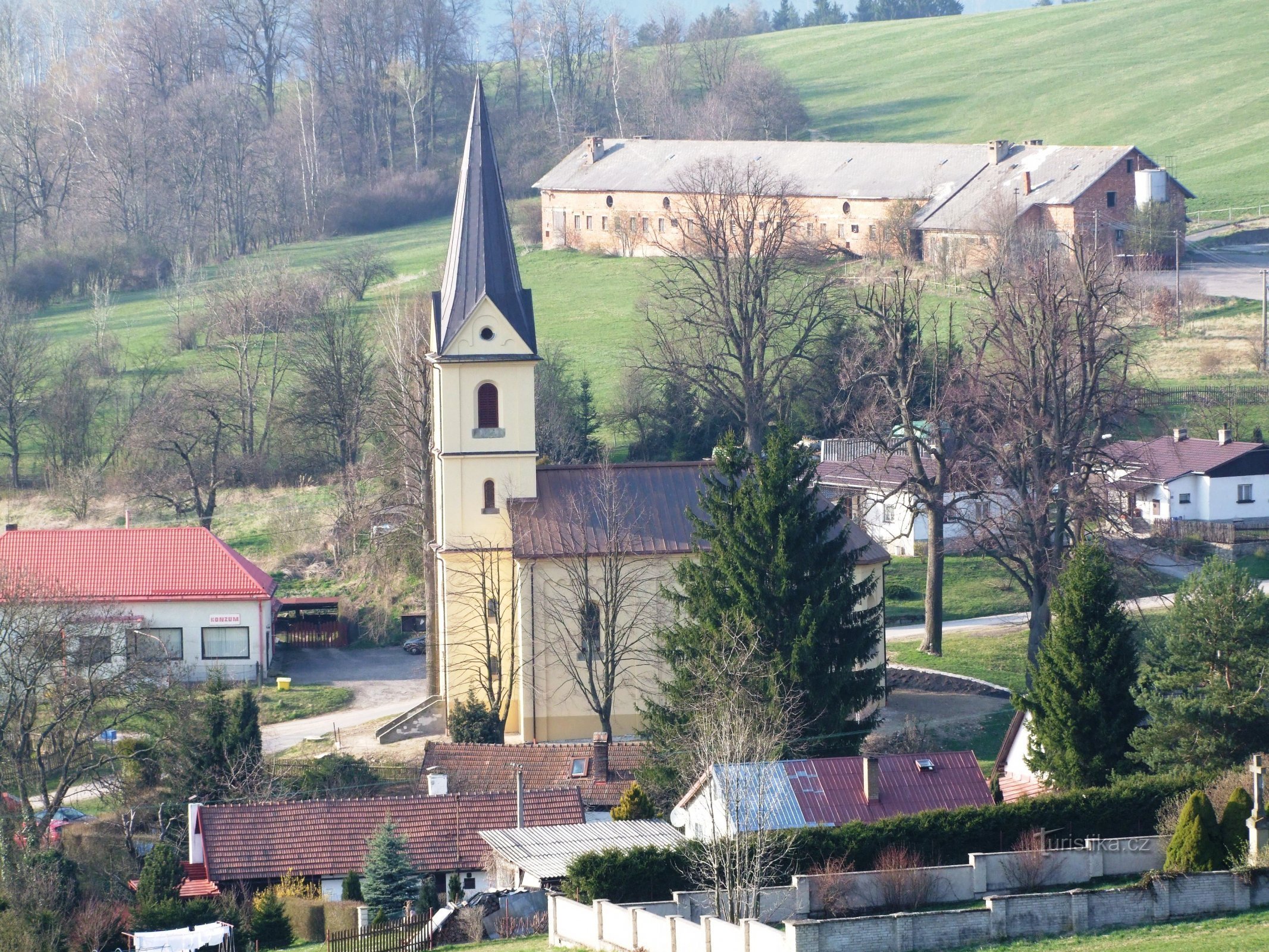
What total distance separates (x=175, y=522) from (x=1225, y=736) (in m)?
37.7

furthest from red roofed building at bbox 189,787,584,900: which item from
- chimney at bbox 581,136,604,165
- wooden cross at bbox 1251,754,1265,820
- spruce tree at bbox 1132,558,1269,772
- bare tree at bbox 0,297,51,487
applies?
chimney at bbox 581,136,604,165

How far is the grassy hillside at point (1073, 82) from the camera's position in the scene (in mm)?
106812

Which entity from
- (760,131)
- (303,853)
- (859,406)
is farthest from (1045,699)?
(760,131)

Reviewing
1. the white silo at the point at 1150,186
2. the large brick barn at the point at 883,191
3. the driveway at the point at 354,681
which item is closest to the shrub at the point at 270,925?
the driveway at the point at 354,681

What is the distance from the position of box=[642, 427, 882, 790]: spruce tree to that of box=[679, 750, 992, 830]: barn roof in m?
3.65

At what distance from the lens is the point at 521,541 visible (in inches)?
1750

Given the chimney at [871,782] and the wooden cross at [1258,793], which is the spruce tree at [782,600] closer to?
the chimney at [871,782]

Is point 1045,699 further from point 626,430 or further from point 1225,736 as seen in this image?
point 626,430

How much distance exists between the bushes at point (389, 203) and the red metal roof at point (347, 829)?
7551 centimetres

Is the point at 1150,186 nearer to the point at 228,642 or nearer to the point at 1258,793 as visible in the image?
the point at 228,642

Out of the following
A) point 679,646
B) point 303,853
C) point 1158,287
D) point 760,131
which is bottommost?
point 303,853

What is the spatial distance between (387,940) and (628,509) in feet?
49.6

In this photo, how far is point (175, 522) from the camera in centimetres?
6391

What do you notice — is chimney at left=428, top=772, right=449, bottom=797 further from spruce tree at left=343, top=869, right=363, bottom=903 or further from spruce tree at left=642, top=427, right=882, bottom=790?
spruce tree at left=642, top=427, right=882, bottom=790
